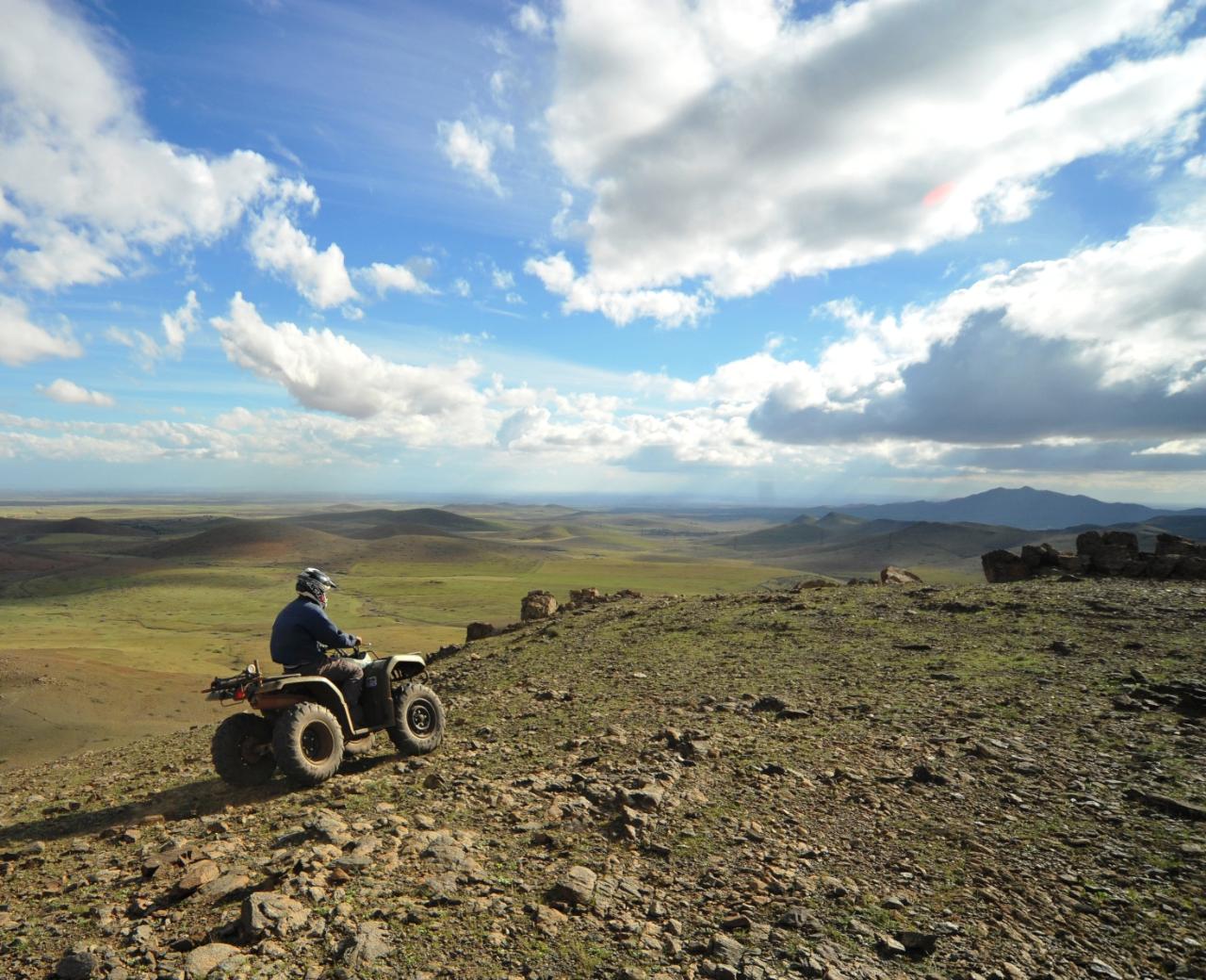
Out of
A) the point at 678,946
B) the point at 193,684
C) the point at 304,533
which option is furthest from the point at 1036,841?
the point at 304,533

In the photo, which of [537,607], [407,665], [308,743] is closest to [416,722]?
[407,665]

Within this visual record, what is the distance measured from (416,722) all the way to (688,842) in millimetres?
5095

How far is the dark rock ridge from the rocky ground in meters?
10.1

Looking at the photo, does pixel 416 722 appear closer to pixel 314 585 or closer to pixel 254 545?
pixel 314 585

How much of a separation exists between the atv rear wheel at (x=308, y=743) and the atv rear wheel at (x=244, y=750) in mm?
710

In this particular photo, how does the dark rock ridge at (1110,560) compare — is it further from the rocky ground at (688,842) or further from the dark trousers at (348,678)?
the dark trousers at (348,678)

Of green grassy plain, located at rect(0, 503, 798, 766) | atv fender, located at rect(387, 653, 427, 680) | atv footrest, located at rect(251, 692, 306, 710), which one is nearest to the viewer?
atv footrest, located at rect(251, 692, 306, 710)

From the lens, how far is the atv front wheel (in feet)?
30.9

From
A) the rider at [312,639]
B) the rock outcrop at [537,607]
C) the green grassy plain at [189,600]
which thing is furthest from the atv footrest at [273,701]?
the green grassy plain at [189,600]

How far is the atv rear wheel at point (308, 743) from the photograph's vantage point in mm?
8008

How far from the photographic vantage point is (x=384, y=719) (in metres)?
9.37

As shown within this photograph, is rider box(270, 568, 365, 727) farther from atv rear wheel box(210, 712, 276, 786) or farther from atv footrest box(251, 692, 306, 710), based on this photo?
atv rear wheel box(210, 712, 276, 786)

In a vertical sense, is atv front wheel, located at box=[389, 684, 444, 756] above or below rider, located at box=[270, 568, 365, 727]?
below

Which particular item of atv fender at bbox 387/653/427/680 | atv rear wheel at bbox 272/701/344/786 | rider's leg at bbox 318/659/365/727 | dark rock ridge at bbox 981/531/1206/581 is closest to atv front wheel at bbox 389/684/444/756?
atv fender at bbox 387/653/427/680
